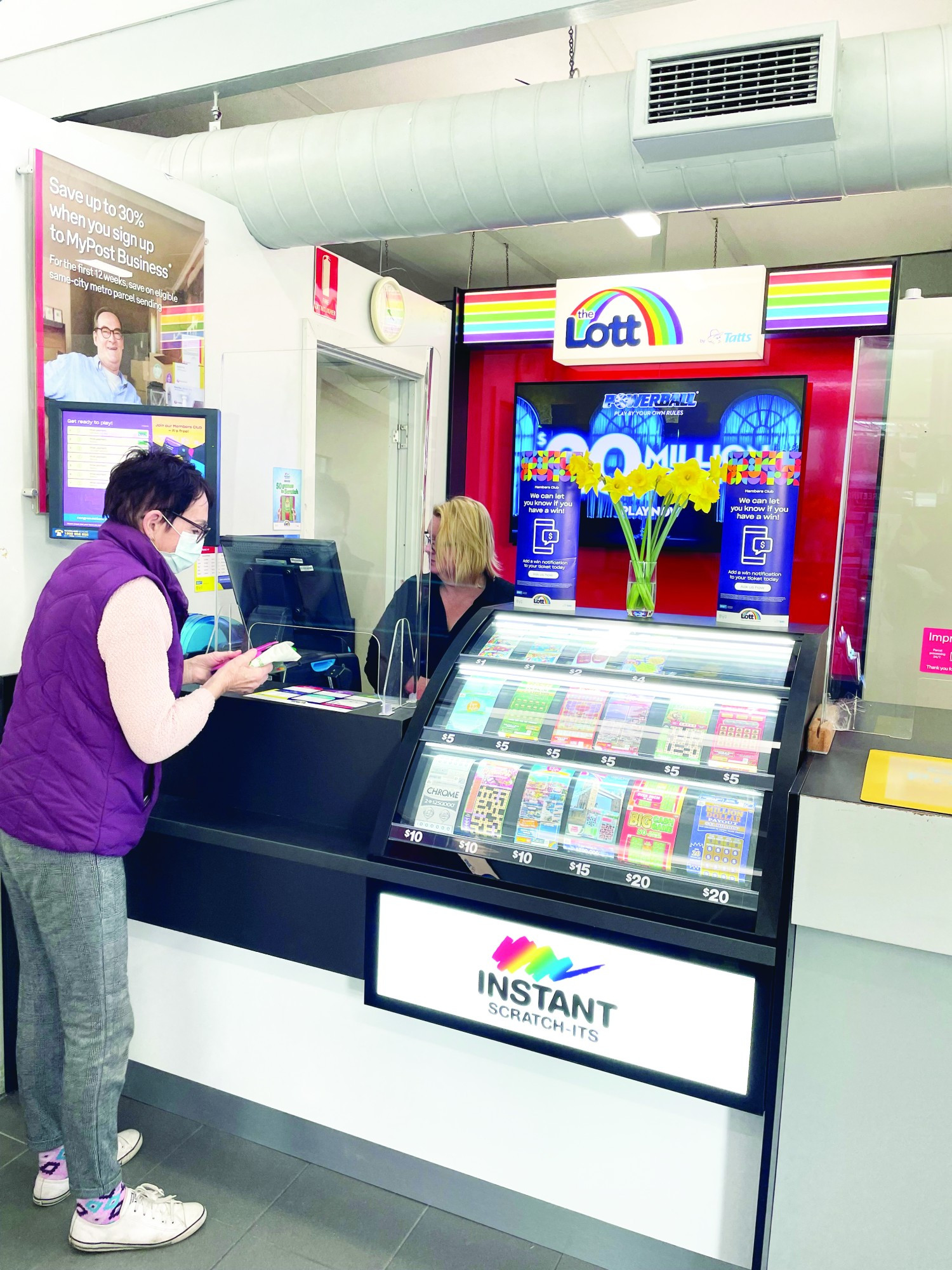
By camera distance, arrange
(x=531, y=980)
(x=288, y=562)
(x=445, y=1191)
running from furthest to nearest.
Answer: (x=288, y=562) < (x=445, y=1191) < (x=531, y=980)

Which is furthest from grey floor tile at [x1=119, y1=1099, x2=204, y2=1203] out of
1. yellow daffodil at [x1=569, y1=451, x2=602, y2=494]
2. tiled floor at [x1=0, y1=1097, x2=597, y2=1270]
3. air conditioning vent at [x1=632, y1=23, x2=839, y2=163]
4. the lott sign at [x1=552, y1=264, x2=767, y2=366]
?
the lott sign at [x1=552, y1=264, x2=767, y2=366]

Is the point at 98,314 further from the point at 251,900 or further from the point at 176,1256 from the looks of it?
the point at 176,1256

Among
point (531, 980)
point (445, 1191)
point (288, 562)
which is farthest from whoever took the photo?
point (288, 562)

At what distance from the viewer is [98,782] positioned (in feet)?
6.41

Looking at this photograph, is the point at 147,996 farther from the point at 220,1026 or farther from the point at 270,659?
the point at 270,659

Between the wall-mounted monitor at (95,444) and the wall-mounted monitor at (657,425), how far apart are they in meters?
3.59

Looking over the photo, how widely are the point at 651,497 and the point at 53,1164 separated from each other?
7.29 ft

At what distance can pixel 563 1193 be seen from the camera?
1996 millimetres

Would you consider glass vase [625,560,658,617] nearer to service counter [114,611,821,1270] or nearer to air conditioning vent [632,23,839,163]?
service counter [114,611,821,1270]

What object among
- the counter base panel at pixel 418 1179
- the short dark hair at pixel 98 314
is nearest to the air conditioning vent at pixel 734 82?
the short dark hair at pixel 98 314

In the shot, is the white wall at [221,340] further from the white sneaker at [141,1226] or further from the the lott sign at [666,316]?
the white sneaker at [141,1226]

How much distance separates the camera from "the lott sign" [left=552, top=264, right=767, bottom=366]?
4.57 m

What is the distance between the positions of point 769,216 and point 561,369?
1.74m

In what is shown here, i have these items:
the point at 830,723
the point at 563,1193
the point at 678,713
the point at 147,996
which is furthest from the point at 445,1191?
the point at 830,723
